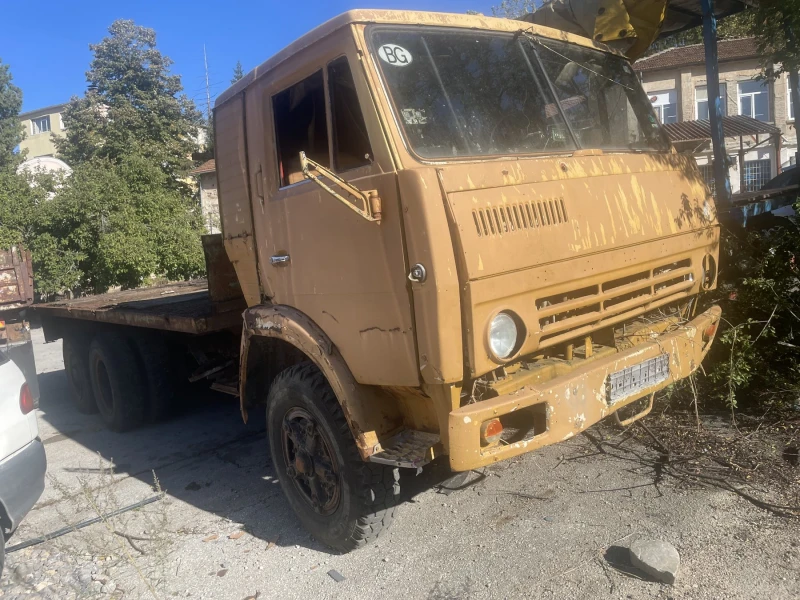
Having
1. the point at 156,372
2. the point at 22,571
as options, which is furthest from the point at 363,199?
the point at 156,372

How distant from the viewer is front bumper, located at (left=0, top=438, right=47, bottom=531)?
134 inches

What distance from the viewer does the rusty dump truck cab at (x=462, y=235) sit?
2.65m

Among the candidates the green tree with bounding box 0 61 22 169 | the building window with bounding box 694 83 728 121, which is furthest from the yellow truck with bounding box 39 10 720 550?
the green tree with bounding box 0 61 22 169

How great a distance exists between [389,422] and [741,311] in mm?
2723

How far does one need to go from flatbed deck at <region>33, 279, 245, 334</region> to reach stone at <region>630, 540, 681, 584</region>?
3094 mm

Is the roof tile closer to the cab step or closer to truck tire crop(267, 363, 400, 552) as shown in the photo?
truck tire crop(267, 363, 400, 552)

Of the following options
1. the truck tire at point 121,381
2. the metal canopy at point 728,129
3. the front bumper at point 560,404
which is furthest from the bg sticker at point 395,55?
the metal canopy at point 728,129

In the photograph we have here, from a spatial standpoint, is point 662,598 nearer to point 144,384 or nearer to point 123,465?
point 123,465

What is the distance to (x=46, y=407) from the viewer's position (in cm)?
780

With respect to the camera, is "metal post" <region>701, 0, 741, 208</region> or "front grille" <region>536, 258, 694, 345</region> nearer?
"front grille" <region>536, 258, 694, 345</region>

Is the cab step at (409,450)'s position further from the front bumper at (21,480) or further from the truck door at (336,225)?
the front bumper at (21,480)

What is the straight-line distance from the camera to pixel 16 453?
11.7 ft

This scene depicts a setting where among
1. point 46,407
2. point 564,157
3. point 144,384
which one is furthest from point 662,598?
point 46,407

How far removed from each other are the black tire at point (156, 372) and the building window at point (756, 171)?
25366 millimetres
